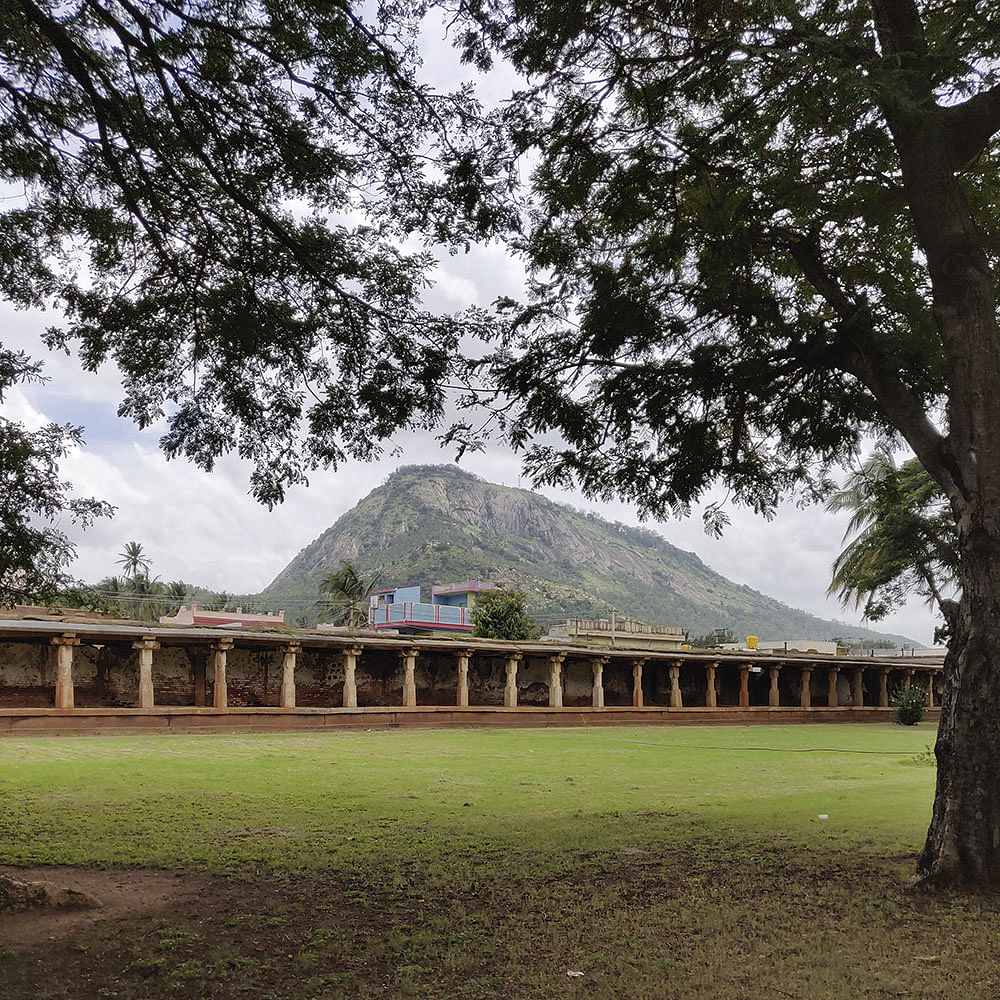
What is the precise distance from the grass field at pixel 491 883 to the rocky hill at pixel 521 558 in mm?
94212

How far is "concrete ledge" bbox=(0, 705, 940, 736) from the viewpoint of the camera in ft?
53.5

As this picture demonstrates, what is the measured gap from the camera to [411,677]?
22234mm

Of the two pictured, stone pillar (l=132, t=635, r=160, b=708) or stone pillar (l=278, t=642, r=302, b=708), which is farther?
stone pillar (l=278, t=642, r=302, b=708)

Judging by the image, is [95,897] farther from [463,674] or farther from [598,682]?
[598,682]

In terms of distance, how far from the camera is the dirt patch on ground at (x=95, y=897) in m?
4.54

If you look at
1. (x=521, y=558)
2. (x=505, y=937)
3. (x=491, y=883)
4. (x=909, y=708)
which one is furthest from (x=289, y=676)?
(x=521, y=558)

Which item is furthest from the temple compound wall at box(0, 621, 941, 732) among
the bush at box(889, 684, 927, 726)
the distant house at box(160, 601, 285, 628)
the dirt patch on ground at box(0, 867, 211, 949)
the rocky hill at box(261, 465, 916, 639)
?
the rocky hill at box(261, 465, 916, 639)

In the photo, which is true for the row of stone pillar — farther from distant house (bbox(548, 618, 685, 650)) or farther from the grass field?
distant house (bbox(548, 618, 685, 650))

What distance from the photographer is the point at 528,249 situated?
25.3ft

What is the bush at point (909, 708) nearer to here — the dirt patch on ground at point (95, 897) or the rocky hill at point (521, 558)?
the dirt patch on ground at point (95, 897)

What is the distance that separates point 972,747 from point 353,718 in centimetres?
1667

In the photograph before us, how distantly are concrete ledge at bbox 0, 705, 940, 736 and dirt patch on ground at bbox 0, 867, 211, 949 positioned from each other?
11.6 m

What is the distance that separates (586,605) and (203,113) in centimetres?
12266

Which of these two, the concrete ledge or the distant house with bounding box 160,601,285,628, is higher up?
the distant house with bounding box 160,601,285,628
